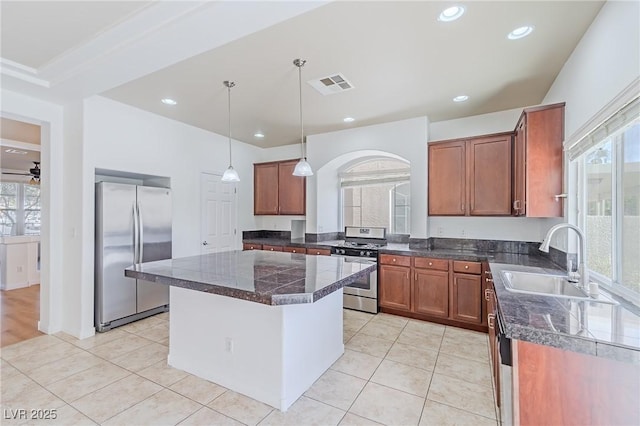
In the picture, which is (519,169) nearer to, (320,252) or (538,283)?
(538,283)

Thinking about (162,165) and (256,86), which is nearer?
(256,86)

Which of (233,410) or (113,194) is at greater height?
(113,194)

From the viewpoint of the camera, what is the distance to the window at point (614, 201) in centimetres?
170

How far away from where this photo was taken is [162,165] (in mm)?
4133

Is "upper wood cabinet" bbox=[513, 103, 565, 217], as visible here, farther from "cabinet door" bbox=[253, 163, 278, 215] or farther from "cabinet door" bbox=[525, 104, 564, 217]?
"cabinet door" bbox=[253, 163, 278, 215]

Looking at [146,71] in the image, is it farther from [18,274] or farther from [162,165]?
[18,274]

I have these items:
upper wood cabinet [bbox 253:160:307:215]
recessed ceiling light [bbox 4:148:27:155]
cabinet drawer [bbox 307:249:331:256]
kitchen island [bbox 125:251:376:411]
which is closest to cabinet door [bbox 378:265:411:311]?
cabinet drawer [bbox 307:249:331:256]

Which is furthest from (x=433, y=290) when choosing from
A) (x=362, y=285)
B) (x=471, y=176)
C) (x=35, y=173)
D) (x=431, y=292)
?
(x=35, y=173)

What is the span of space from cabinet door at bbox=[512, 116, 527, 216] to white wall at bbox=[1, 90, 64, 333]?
5.09m

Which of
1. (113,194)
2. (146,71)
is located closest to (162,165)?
(113,194)

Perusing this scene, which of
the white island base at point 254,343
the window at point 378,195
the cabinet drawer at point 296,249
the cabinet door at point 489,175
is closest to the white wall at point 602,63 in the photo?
the cabinet door at point 489,175

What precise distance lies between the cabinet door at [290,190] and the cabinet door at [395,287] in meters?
1.89

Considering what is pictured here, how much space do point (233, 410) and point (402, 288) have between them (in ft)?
8.38

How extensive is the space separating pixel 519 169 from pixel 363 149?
2.11 meters
